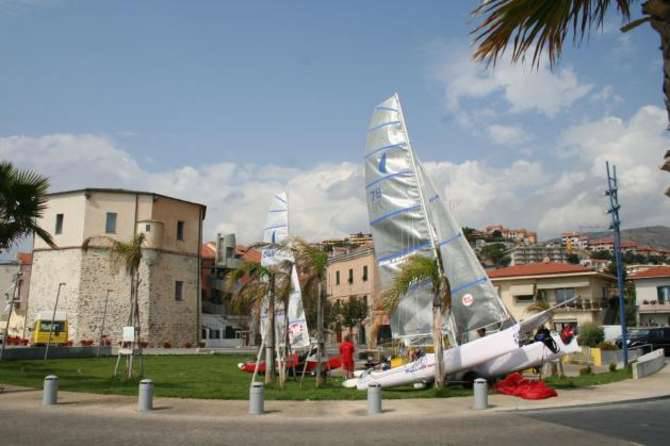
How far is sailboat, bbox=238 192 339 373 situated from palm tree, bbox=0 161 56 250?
778cm

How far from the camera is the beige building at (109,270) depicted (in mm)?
51906

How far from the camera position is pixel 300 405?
15.5m

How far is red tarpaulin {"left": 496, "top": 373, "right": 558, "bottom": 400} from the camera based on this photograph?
16266mm

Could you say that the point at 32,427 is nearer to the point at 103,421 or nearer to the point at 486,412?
the point at 103,421

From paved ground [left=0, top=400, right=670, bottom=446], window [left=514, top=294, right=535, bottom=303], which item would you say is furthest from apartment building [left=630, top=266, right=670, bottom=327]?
paved ground [left=0, top=400, right=670, bottom=446]

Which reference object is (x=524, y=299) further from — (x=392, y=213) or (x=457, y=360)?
(x=457, y=360)

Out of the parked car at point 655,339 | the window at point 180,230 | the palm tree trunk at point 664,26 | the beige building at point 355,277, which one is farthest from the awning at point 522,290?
the palm tree trunk at point 664,26

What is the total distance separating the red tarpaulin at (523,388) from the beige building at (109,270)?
40.5 metres

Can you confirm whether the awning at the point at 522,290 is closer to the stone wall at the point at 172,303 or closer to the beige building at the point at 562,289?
the beige building at the point at 562,289

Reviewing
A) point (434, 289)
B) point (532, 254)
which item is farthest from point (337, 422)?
point (532, 254)

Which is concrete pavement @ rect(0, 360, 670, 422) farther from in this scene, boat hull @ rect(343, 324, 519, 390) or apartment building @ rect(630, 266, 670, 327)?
apartment building @ rect(630, 266, 670, 327)

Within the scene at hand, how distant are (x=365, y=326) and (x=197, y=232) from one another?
2064cm

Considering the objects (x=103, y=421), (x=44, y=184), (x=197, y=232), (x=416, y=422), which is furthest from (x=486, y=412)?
(x=197, y=232)

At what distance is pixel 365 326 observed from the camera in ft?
216
